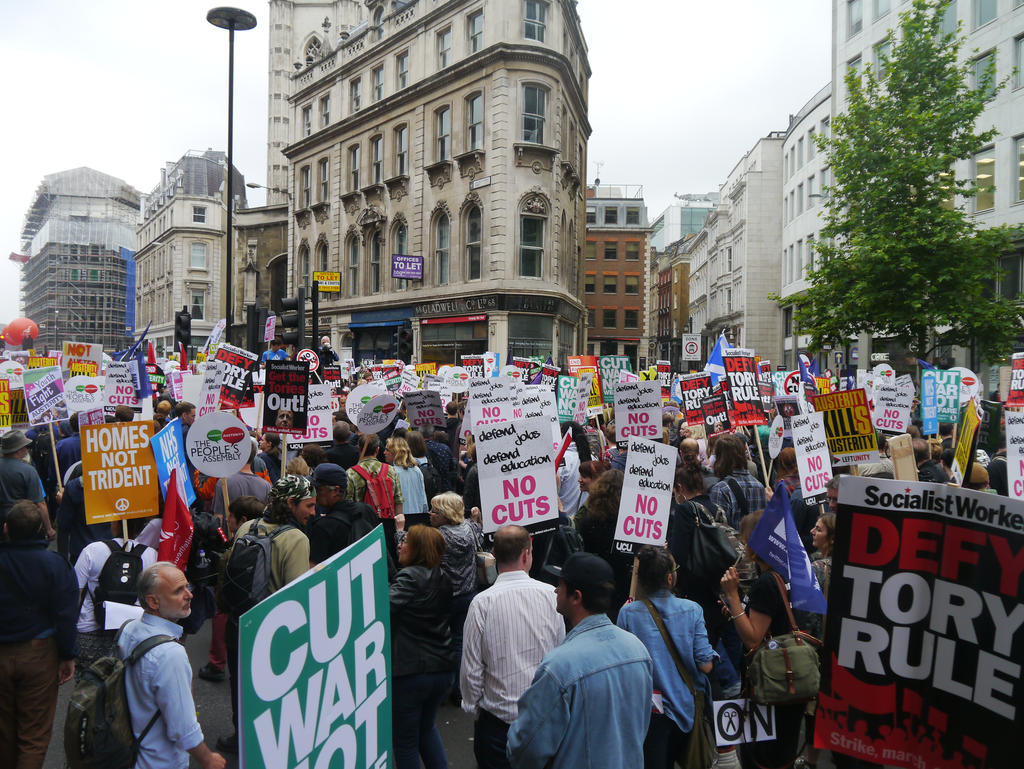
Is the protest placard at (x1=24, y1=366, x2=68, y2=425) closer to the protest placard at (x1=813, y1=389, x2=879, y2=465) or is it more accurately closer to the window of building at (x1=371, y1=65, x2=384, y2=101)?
the protest placard at (x1=813, y1=389, x2=879, y2=465)

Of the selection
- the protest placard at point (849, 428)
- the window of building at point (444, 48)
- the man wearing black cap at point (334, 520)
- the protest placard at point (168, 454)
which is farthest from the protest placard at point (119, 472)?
the window of building at point (444, 48)

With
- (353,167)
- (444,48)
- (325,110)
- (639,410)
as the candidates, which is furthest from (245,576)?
(325,110)

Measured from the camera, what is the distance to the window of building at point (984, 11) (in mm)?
27781

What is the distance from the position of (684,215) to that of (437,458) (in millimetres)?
105831

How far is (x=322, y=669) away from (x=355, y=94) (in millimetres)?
41122

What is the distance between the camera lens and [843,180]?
23.0m

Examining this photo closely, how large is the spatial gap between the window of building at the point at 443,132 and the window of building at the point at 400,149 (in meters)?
2.42

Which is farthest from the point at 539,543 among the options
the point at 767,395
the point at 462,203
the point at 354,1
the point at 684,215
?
the point at 684,215

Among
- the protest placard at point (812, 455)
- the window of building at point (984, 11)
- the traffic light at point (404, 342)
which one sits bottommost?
the protest placard at point (812, 455)

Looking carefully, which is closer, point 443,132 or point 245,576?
point 245,576

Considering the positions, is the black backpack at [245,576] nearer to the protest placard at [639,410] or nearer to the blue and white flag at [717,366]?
the protest placard at [639,410]

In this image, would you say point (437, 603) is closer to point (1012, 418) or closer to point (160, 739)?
point (160, 739)

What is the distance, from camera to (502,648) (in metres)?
3.85

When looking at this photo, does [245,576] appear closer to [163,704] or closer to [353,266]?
[163,704]
